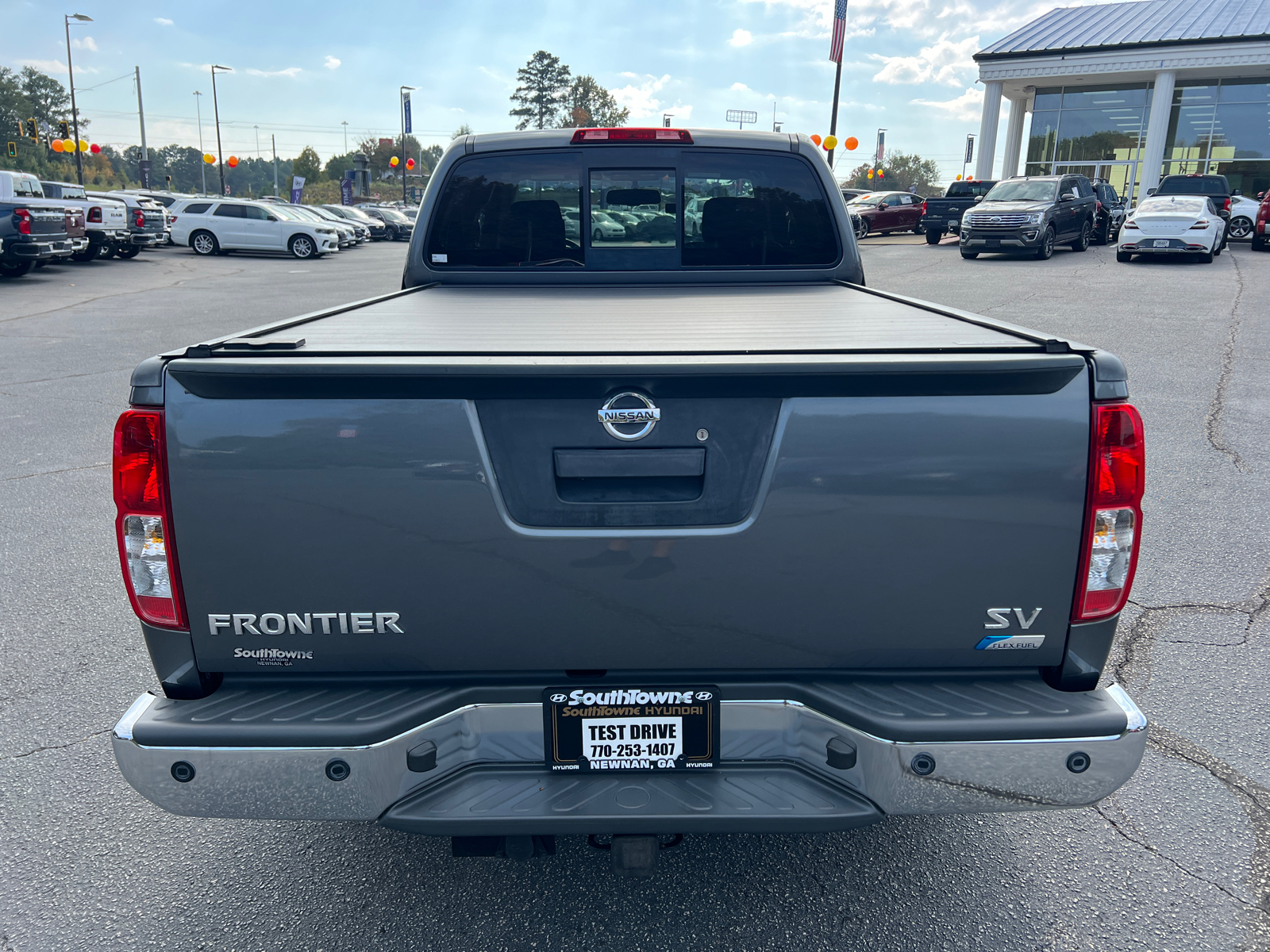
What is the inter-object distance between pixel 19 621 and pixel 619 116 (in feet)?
362

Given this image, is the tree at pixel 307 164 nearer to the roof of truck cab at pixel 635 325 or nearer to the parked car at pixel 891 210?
the parked car at pixel 891 210

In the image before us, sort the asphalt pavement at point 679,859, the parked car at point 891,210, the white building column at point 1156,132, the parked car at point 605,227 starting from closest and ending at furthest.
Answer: the asphalt pavement at point 679,859
the parked car at point 605,227
the parked car at point 891,210
the white building column at point 1156,132

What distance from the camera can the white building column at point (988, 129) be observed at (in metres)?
41.8

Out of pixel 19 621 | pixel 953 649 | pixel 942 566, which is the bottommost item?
pixel 19 621

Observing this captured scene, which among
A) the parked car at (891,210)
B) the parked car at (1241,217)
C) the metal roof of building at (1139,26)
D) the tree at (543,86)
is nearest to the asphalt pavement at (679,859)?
the parked car at (1241,217)

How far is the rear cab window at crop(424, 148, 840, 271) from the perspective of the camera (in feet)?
15.1

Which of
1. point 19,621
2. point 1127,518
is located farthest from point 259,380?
point 19,621

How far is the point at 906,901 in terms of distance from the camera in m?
2.74

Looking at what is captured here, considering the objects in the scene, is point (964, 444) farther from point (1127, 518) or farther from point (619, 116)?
point (619, 116)

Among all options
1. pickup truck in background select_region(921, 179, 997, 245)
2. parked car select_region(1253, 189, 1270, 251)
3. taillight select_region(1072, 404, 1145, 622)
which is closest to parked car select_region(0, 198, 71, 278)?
taillight select_region(1072, 404, 1145, 622)

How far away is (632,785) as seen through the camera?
2.25m

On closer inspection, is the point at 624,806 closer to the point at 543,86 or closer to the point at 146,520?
the point at 146,520

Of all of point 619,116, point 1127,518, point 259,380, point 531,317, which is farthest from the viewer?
point 619,116

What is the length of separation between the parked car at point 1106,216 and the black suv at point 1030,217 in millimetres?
1814
